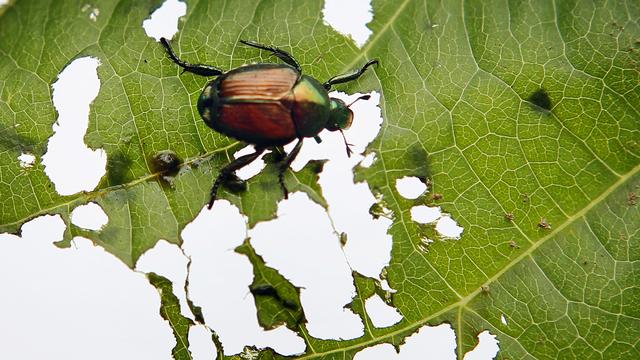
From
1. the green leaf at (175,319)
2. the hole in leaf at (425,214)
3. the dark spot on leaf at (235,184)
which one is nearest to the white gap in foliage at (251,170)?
the dark spot on leaf at (235,184)

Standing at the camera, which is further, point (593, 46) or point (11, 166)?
point (11, 166)

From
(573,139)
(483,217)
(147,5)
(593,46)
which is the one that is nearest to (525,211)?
(483,217)

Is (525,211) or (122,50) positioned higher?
(122,50)

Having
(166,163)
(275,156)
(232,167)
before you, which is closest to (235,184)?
(232,167)

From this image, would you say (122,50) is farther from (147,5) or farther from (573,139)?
(573,139)

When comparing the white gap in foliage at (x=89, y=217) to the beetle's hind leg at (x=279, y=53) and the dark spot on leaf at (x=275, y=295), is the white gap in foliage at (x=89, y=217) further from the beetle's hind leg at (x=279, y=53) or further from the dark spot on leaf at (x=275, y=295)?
the beetle's hind leg at (x=279, y=53)

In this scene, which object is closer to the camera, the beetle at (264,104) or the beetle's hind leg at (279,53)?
the beetle at (264,104)

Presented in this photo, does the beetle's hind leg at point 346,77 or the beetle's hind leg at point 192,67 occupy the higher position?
the beetle's hind leg at point 192,67
